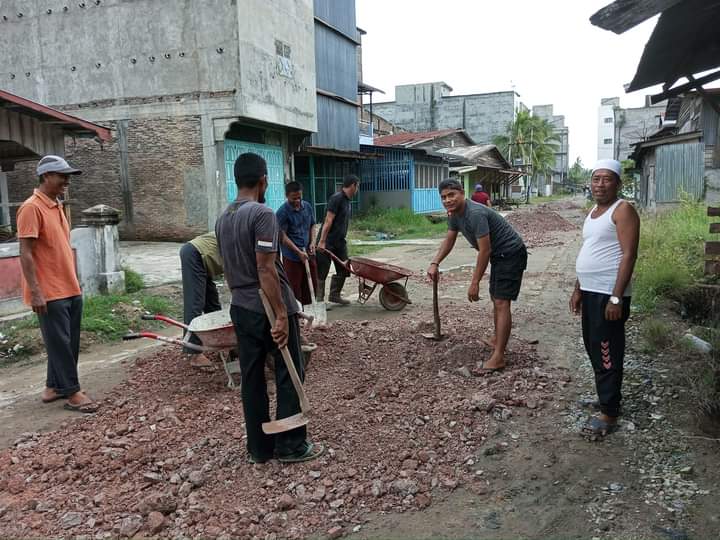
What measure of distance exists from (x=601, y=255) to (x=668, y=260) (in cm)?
469

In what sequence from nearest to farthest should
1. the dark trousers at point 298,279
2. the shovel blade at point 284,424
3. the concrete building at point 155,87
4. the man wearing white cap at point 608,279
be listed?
the shovel blade at point 284,424 → the man wearing white cap at point 608,279 → the dark trousers at point 298,279 → the concrete building at point 155,87

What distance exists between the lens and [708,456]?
3158 millimetres

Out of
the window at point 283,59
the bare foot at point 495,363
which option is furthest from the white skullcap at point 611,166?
the window at point 283,59

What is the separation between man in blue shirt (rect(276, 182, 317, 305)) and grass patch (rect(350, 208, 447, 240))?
38.9ft

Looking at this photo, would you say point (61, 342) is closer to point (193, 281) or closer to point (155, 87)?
point (193, 281)

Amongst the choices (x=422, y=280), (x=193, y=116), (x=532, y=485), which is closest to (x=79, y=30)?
(x=193, y=116)

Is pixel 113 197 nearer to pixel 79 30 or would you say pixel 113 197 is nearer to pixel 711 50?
pixel 79 30

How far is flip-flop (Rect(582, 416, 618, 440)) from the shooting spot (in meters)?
3.46

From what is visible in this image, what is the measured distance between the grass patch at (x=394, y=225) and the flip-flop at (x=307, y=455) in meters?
15.3

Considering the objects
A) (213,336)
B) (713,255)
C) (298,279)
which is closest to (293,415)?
(213,336)

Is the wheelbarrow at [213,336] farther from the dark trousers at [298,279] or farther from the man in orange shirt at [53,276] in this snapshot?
the dark trousers at [298,279]

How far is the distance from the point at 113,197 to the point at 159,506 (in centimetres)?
1393

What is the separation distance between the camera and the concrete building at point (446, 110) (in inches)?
2153

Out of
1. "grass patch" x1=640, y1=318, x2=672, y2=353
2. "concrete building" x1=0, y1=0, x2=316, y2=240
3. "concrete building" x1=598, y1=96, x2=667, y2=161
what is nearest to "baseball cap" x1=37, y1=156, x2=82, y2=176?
"grass patch" x1=640, y1=318, x2=672, y2=353
